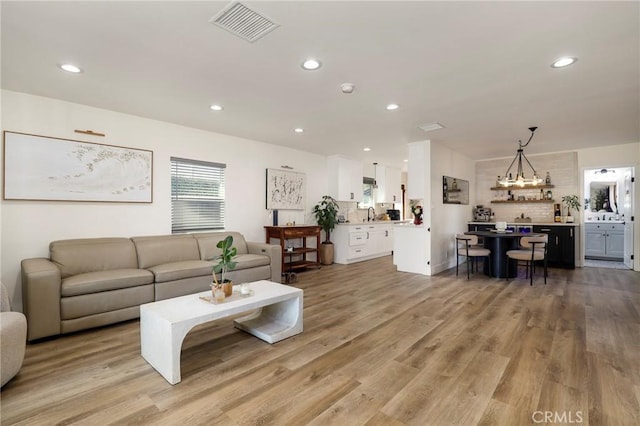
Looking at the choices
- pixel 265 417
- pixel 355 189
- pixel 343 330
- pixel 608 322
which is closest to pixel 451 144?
pixel 355 189

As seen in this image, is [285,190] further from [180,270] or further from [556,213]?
[556,213]

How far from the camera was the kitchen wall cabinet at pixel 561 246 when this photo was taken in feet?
20.4

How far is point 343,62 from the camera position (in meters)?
2.66

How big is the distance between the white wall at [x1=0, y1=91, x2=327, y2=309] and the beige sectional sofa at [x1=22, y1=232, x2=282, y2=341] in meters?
0.22

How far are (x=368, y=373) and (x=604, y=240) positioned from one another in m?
8.02

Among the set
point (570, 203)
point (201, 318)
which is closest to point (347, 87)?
point (201, 318)

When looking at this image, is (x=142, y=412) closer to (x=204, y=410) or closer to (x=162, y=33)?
(x=204, y=410)

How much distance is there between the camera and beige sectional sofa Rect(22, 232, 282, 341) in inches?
112

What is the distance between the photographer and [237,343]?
2.78 metres

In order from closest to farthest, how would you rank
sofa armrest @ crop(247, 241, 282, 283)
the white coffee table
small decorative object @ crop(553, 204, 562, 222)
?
the white coffee table → sofa armrest @ crop(247, 241, 282, 283) → small decorative object @ crop(553, 204, 562, 222)

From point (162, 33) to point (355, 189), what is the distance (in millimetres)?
5660

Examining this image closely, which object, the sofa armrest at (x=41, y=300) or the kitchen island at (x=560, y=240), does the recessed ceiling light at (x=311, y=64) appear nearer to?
the sofa armrest at (x=41, y=300)

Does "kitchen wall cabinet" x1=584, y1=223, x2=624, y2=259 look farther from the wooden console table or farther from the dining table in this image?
→ the wooden console table

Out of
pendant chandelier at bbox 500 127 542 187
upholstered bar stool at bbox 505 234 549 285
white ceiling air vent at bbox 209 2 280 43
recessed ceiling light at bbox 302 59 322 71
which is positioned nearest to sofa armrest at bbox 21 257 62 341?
white ceiling air vent at bbox 209 2 280 43
